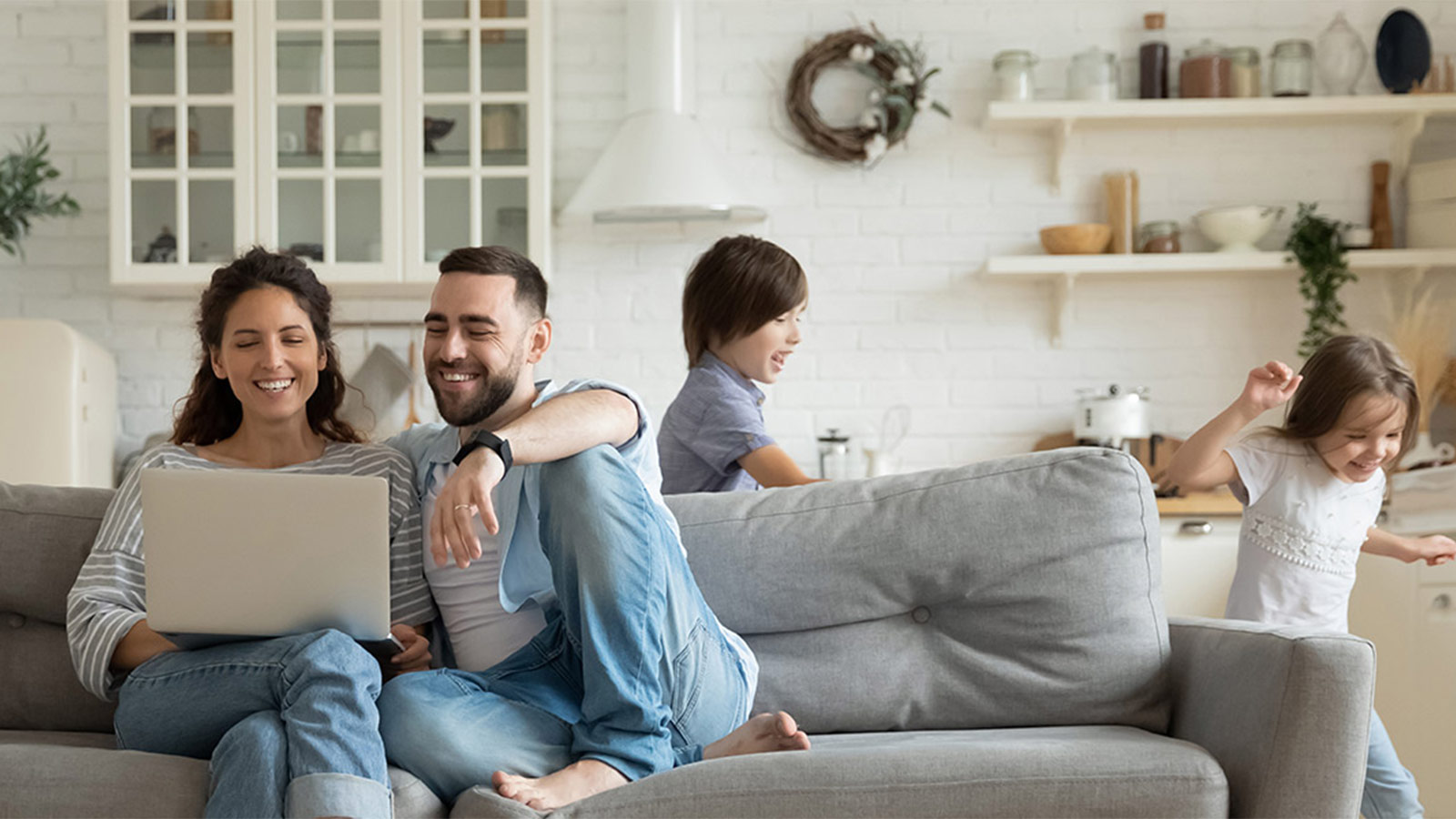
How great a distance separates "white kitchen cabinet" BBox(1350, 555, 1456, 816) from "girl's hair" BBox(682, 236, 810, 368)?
1.40 meters

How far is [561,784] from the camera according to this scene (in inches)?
64.7

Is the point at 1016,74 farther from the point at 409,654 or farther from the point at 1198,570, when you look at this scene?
the point at 409,654

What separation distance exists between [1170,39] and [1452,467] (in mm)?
1797

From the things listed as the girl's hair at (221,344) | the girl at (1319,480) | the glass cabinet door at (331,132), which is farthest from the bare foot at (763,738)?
the glass cabinet door at (331,132)

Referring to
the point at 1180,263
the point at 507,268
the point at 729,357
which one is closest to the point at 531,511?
the point at 507,268

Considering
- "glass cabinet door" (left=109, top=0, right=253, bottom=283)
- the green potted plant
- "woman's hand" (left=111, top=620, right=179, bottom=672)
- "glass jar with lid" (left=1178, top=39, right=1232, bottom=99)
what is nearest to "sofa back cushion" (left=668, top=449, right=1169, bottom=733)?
"woman's hand" (left=111, top=620, right=179, bottom=672)

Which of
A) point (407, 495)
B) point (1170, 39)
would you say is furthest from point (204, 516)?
point (1170, 39)

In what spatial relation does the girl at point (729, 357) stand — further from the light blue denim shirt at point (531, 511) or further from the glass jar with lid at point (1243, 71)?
A: the glass jar with lid at point (1243, 71)

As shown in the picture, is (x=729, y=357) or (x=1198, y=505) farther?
(x=1198, y=505)

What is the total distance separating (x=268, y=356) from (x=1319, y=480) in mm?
1734

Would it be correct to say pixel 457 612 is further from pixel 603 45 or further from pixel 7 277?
pixel 7 277

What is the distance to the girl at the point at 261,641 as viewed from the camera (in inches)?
61.2

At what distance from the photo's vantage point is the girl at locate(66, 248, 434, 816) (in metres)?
1.55

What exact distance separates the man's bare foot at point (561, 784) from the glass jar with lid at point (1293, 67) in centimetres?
329
